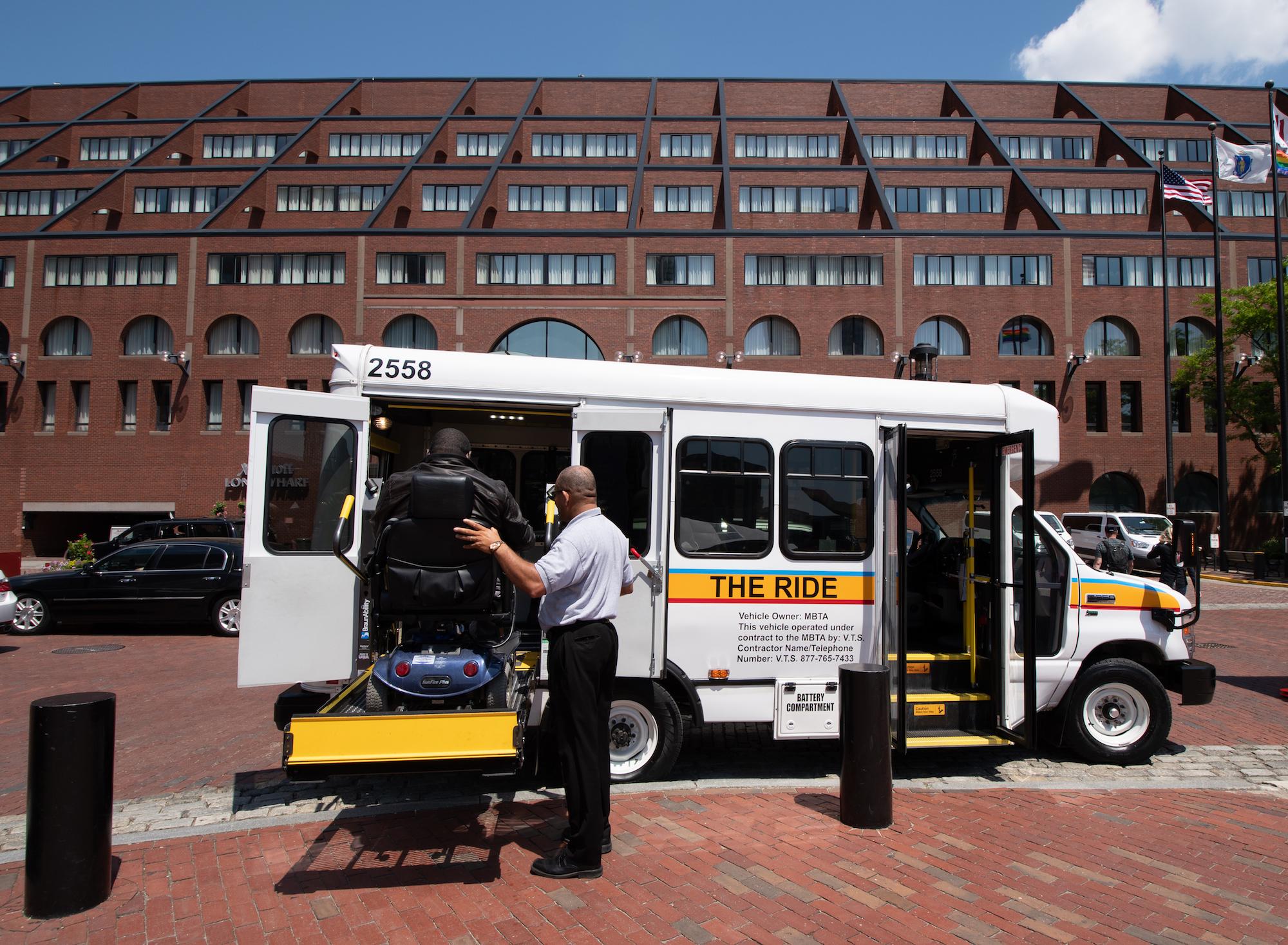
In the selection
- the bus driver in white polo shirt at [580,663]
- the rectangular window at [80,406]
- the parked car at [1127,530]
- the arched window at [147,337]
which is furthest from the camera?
the arched window at [147,337]

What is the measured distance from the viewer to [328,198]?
45656 millimetres

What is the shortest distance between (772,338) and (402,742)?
38761 millimetres

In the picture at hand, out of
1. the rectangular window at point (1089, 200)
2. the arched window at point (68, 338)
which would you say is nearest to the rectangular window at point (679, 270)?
the rectangular window at point (1089, 200)

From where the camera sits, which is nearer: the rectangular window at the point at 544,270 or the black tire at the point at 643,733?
the black tire at the point at 643,733

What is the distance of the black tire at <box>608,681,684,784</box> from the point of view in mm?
5480

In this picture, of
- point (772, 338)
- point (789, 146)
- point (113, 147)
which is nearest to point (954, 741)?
point (772, 338)

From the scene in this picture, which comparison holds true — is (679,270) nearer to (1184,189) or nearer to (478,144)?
(478,144)

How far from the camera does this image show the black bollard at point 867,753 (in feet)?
15.7

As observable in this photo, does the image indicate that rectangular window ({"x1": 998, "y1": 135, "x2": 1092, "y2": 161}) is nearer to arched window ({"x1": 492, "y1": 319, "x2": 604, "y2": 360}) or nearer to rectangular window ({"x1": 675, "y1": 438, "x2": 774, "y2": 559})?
arched window ({"x1": 492, "y1": 319, "x2": 604, "y2": 360})

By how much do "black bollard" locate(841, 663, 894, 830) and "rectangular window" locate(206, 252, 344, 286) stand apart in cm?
4084

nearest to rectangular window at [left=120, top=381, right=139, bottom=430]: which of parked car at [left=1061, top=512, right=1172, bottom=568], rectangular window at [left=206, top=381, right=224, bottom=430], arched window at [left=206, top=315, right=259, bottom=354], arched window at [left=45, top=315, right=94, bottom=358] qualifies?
arched window at [left=45, top=315, right=94, bottom=358]

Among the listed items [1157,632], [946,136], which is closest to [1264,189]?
[946,136]

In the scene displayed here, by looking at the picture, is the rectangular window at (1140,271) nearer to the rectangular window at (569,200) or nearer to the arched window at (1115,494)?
the arched window at (1115,494)

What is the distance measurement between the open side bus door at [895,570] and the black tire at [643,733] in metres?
1.51
